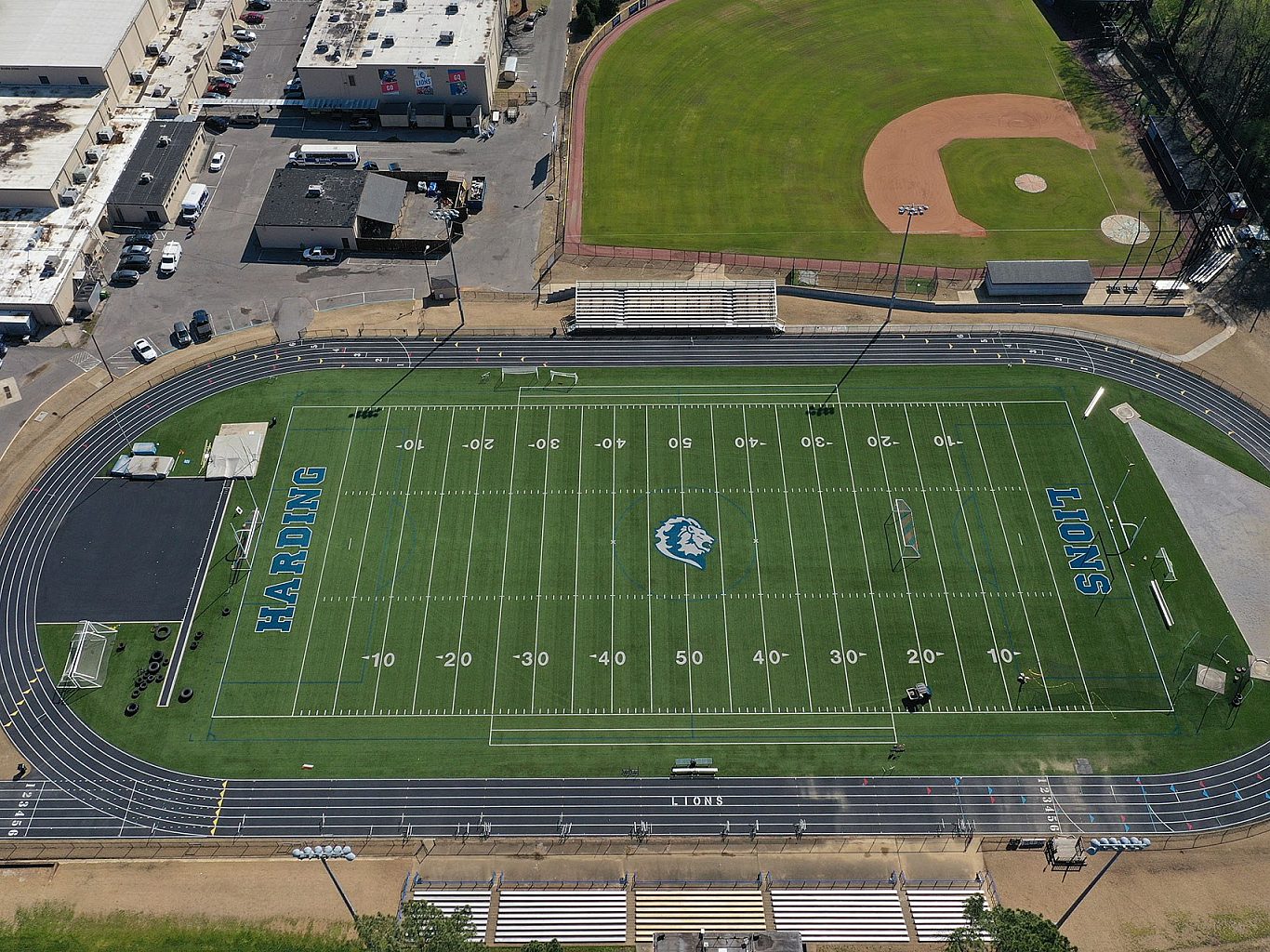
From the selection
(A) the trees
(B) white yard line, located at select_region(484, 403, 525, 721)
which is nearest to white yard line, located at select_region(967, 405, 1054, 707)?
(A) the trees

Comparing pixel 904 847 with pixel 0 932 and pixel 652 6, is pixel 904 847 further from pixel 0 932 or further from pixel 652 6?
pixel 652 6

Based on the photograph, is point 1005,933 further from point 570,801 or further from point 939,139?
point 939,139

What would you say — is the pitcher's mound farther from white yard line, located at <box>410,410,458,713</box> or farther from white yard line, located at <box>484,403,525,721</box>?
white yard line, located at <box>410,410,458,713</box>

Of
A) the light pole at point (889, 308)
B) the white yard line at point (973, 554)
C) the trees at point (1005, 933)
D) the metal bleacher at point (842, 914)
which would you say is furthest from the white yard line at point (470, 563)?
the white yard line at point (973, 554)

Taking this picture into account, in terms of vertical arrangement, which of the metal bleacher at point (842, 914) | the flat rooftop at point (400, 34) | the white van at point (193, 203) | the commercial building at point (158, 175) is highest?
the flat rooftop at point (400, 34)

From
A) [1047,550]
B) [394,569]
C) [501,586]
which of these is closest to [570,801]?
[501,586]

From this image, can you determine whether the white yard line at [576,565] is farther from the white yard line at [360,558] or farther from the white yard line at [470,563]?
the white yard line at [360,558]
